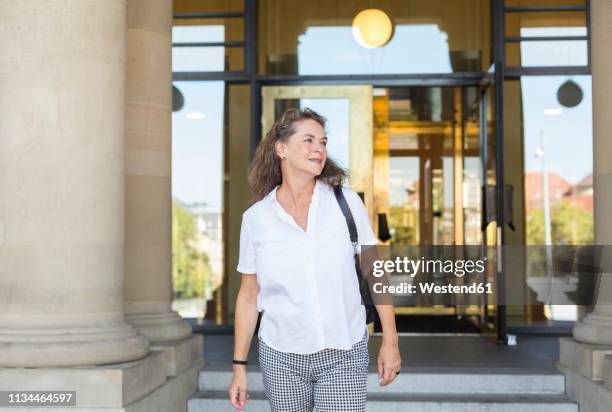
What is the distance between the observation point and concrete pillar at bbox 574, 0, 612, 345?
21.0ft

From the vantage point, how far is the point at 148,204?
262 inches

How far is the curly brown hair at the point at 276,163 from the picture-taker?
3.29 metres

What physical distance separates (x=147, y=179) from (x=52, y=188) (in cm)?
169

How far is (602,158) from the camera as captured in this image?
651 cm

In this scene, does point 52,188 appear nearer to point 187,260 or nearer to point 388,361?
point 388,361

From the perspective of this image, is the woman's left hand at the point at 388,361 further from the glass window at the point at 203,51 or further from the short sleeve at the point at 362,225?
the glass window at the point at 203,51

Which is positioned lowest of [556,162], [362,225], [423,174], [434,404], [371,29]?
[434,404]

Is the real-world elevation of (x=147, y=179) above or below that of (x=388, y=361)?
above

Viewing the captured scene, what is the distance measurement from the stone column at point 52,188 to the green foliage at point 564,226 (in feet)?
26.7

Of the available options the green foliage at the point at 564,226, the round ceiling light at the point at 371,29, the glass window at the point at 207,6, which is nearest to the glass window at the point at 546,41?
the round ceiling light at the point at 371,29

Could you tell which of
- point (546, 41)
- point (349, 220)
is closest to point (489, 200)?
point (546, 41)

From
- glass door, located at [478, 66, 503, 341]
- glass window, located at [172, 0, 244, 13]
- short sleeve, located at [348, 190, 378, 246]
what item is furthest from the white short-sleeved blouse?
glass window, located at [172, 0, 244, 13]

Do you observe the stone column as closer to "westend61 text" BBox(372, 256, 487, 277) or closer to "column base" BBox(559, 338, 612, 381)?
"column base" BBox(559, 338, 612, 381)

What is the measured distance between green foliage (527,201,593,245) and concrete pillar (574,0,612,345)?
5.52 meters
